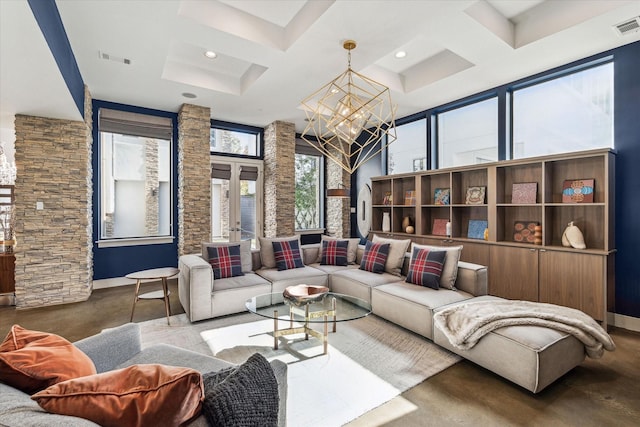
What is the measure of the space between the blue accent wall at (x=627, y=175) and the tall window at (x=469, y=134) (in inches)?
52.6

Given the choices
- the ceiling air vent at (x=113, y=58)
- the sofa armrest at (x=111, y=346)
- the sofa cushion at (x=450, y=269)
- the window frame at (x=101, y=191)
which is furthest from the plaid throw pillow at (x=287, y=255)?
the ceiling air vent at (x=113, y=58)

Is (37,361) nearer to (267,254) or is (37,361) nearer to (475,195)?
(267,254)

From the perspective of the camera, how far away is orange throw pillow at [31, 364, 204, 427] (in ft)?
2.75

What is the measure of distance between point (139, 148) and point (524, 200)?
592 centimetres

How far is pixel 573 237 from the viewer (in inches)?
136

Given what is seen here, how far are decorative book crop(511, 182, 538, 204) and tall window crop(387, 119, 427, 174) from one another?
5.40 ft

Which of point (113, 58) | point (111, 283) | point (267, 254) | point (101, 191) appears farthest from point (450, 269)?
point (101, 191)

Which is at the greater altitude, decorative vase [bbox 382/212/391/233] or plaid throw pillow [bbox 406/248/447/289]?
decorative vase [bbox 382/212/391/233]

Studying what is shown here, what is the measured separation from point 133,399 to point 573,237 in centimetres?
420

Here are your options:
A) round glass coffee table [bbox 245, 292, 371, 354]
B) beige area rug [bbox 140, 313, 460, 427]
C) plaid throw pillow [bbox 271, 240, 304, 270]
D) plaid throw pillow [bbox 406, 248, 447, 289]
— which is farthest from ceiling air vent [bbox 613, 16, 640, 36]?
plaid throw pillow [bbox 271, 240, 304, 270]

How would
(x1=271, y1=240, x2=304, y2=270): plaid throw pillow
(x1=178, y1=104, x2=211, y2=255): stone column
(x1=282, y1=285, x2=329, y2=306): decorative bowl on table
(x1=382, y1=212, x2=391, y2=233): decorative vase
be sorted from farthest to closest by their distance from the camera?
1. (x1=382, y1=212, x2=391, y2=233): decorative vase
2. (x1=178, y1=104, x2=211, y2=255): stone column
3. (x1=271, y1=240, x2=304, y2=270): plaid throw pillow
4. (x1=282, y1=285, x2=329, y2=306): decorative bowl on table

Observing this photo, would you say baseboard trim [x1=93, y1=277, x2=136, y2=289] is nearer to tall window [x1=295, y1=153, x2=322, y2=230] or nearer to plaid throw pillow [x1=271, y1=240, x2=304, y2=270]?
plaid throw pillow [x1=271, y1=240, x2=304, y2=270]

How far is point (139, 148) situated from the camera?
5.33 metres

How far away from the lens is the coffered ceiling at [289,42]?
271 cm
